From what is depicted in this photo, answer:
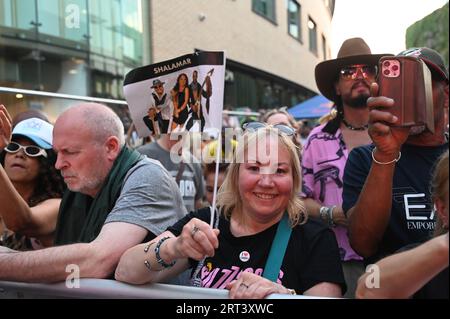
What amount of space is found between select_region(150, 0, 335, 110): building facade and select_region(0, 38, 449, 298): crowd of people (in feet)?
0.58

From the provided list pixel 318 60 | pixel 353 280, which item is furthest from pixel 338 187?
pixel 318 60

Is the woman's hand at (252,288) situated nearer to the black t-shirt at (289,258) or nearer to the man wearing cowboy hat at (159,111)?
the black t-shirt at (289,258)

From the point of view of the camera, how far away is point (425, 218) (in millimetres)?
1826

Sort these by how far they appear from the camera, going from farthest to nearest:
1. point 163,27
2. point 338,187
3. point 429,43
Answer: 1. point 163,27
2. point 338,187
3. point 429,43

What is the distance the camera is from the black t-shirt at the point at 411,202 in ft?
6.02

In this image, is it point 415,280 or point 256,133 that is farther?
point 256,133

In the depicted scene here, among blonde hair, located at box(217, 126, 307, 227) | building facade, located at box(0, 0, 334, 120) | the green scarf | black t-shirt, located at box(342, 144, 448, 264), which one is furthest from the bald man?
black t-shirt, located at box(342, 144, 448, 264)

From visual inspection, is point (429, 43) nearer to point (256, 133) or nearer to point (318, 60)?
point (256, 133)

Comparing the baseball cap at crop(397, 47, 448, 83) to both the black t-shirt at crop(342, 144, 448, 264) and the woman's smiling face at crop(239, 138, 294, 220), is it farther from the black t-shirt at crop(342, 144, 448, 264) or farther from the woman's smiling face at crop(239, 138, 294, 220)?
the woman's smiling face at crop(239, 138, 294, 220)

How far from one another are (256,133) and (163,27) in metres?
1.18

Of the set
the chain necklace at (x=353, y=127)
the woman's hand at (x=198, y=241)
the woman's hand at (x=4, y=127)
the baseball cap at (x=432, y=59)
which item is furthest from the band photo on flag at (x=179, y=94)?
the chain necklace at (x=353, y=127)

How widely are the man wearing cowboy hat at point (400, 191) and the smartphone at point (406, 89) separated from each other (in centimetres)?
26

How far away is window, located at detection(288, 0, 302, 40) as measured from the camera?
93.7 inches

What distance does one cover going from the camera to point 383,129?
1428 mm
